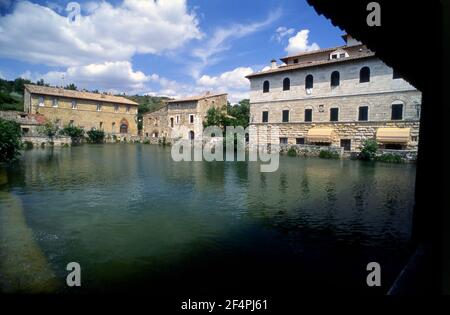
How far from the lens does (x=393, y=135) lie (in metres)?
23.3

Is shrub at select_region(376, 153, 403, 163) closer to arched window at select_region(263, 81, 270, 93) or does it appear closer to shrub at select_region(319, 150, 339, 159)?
shrub at select_region(319, 150, 339, 159)

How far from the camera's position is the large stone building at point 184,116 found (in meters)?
43.7

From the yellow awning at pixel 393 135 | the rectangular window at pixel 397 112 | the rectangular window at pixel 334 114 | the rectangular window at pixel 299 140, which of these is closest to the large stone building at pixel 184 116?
the rectangular window at pixel 299 140

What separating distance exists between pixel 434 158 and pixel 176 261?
530 centimetres

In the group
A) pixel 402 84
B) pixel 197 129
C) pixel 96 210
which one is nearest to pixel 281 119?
pixel 402 84

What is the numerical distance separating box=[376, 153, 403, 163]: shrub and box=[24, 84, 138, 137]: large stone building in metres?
38.3

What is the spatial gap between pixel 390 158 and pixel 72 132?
3581 cm

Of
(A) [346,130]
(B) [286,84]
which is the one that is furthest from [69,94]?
(A) [346,130]

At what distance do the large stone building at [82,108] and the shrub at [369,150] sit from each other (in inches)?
1456

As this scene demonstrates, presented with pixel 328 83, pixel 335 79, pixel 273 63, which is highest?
pixel 273 63

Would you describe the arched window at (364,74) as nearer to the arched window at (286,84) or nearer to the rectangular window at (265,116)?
the arched window at (286,84)

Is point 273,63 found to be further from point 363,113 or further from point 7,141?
point 7,141

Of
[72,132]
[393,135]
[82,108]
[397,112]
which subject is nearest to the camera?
[393,135]

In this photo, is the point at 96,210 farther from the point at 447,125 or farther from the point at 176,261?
the point at 447,125
